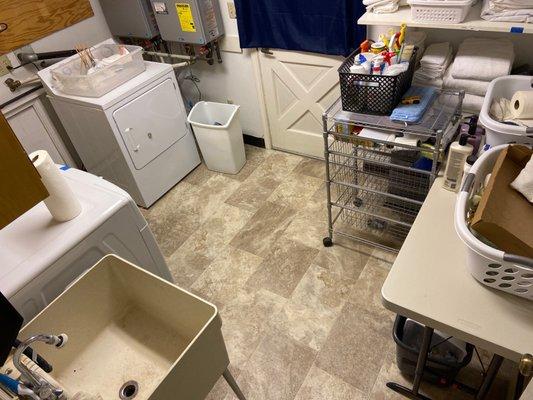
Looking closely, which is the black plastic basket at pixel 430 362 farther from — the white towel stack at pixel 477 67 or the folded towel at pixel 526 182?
the white towel stack at pixel 477 67

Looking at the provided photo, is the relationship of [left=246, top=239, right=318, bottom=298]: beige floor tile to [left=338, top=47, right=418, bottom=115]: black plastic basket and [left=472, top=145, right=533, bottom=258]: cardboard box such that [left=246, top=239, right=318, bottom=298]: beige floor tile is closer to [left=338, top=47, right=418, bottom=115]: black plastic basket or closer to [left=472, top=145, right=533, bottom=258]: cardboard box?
[left=338, top=47, right=418, bottom=115]: black plastic basket

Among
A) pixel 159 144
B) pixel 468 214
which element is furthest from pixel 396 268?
pixel 159 144

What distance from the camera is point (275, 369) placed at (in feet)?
5.97

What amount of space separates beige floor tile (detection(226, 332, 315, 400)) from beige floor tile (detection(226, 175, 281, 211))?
1.05 meters

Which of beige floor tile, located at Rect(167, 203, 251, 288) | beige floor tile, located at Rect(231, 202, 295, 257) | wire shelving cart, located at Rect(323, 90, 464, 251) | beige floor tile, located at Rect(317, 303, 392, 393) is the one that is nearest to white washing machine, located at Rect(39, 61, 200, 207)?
beige floor tile, located at Rect(167, 203, 251, 288)

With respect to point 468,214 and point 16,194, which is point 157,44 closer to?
point 16,194

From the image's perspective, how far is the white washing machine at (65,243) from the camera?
50.1 inches

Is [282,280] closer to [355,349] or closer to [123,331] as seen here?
[355,349]

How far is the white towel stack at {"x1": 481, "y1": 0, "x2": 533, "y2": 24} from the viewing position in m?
1.51

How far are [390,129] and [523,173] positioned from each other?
2.27ft

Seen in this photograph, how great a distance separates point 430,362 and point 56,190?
159 centimetres

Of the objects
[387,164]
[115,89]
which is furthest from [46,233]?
[387,164]

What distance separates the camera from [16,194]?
0.96m

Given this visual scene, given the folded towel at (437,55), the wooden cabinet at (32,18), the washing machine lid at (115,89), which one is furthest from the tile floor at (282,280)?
the wooden cabinet at (32,18)
